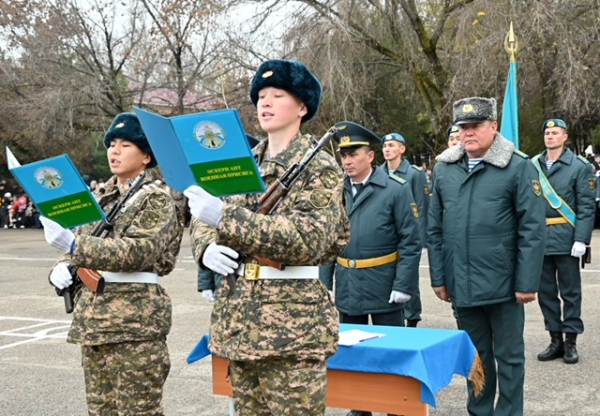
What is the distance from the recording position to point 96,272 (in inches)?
157

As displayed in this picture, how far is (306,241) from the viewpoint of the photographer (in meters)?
2.87

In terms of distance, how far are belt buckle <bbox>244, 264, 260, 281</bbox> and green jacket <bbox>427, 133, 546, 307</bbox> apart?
82.1 inches

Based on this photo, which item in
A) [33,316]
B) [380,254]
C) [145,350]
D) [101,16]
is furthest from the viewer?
[101,16]

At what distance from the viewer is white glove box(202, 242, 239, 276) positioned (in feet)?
9.89

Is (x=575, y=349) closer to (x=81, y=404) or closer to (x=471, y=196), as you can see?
(x=471, y=196)

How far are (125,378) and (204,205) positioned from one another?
156 centimetres

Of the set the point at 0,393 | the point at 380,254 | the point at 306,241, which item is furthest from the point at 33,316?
the point at 306,241

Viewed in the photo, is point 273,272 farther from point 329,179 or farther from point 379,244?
point 379,244

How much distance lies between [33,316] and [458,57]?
484 inches

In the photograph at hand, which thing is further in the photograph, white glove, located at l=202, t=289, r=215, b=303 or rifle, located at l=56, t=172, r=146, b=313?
white glove, located at l=202, t=289, r=215, b=303

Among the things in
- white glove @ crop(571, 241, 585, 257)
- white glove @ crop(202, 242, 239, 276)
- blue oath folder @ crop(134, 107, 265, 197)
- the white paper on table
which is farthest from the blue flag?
blue oath folder @ crop(134, 107, 265, 197)

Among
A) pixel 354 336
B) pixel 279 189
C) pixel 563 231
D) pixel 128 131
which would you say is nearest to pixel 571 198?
pixel 563 231

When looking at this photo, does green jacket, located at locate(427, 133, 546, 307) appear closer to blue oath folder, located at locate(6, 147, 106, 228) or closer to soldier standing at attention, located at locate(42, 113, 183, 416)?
soldier standing at attention, located at locate(42, 113, 183, 416)

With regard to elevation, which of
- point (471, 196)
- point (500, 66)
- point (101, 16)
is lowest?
point (471, 196)
